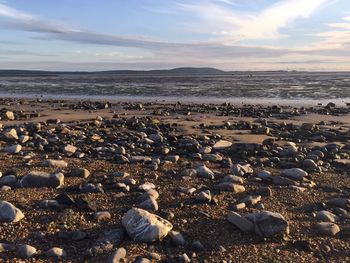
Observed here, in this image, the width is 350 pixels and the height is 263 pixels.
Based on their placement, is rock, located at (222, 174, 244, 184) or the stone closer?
rock, located at (222, 174, 244, 184)

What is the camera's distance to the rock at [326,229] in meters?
5.51

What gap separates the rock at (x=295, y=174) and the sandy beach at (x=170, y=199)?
0.06 ft

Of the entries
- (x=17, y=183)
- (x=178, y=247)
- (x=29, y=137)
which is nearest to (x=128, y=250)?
(x=178, y=247)

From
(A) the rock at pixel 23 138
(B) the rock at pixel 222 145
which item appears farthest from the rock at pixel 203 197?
(A) the rock at pixel 23 138

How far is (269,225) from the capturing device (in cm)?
530

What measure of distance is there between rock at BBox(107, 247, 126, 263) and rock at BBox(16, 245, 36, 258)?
0.76m

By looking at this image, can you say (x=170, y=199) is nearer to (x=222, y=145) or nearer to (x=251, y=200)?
(x=251, y=200)

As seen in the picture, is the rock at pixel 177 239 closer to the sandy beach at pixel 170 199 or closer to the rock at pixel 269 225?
the sandy beach at pixel 170 199

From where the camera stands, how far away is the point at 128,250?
4809 mm

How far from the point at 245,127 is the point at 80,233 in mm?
10247

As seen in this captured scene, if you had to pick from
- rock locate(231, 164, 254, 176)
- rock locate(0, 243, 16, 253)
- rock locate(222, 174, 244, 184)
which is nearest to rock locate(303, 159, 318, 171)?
rock locate(231, 164, 254, 176)

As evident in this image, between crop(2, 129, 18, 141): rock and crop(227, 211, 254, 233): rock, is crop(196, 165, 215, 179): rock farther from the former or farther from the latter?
crop(2, 129, 18, 141): rock

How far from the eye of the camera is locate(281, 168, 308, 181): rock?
26.3ft

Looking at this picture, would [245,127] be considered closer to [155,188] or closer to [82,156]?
[82,156]
